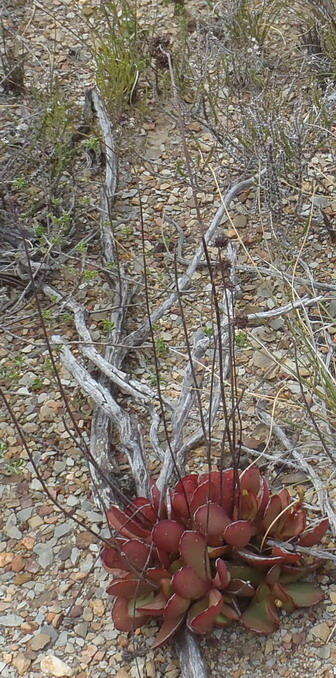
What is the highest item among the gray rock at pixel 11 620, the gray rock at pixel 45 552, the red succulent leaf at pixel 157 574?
the red succulent leaf at pixel 157 574

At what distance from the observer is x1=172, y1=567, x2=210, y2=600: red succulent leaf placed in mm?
2488

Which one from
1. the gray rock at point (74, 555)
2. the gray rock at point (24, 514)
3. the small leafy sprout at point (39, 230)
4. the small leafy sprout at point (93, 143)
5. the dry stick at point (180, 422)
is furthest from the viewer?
the small leafy sprout at point (93, 143)

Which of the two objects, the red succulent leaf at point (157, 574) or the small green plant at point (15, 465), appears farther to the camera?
the small green plant at point (15, 465)

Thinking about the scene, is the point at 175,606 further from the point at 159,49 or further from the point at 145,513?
the point at 159,49

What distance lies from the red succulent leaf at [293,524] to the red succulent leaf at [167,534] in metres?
0.31

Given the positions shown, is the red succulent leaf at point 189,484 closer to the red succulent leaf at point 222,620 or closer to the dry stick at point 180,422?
the dry stick at point 180,422

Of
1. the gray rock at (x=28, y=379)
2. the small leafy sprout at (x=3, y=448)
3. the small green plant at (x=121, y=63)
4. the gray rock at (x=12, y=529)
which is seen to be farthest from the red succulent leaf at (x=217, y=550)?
the small green plant at (x=121, y=63)

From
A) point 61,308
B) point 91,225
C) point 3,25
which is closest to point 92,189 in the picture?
point 91,225

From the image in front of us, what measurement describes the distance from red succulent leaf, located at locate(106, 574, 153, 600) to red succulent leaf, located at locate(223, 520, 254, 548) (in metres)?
0.27

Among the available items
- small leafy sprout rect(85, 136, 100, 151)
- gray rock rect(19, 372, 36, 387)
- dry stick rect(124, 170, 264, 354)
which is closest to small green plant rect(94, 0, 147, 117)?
small leafy sprout rect(85, 136, 100, 151)

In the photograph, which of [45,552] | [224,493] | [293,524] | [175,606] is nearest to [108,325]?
[45,552]

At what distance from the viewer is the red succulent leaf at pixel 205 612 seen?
2.48 meters

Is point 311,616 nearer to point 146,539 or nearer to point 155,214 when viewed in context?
point 146,539

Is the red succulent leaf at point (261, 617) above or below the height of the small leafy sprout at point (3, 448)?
below
